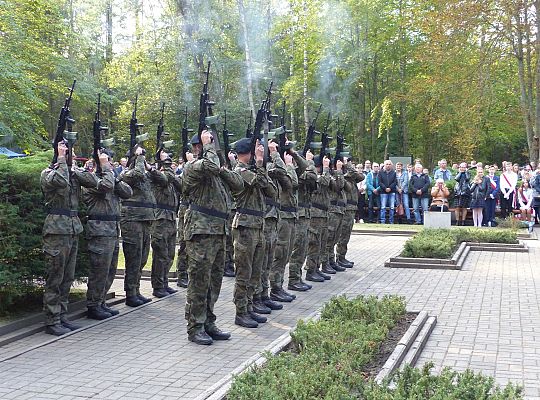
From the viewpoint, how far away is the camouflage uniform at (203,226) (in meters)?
7.68

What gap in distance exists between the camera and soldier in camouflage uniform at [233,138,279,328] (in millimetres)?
8523

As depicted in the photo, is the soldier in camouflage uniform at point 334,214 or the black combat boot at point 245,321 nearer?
the black combat boot at point 245,321

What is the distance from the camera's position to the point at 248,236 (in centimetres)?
857

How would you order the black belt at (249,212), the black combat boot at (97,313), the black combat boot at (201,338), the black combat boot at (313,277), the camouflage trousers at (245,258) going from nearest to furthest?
the black combat boot at (201,338)
the camouflage trousers at (245,258)
the black belt at (249,212)
the black combat boot at (97,313)
the black combat boot at (313,277)

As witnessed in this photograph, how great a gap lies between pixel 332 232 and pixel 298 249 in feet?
6.29

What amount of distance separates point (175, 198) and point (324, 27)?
2706cm

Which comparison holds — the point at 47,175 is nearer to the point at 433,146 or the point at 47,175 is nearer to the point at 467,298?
the point at 467,298

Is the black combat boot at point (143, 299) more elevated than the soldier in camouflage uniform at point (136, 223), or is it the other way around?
the soldier in camouflage uniform at point (136, 223)

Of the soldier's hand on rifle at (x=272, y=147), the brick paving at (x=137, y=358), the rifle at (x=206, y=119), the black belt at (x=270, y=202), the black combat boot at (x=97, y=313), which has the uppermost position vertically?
the rifle at (x=206, y=119)

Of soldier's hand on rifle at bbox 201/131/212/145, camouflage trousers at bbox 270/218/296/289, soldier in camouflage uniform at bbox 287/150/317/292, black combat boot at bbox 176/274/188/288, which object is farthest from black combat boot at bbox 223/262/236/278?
soldier's hand on rifle at bbox 201/131/212/145

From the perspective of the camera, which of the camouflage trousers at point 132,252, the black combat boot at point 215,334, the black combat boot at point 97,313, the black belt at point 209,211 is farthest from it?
the camouflage trousers at point 132,252

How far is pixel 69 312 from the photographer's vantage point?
9008mm

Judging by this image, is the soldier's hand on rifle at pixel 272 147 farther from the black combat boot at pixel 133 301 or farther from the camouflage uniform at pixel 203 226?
the black combat boot at pixel 133 301

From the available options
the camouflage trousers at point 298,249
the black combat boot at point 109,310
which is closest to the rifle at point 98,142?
the black combat boot at point 109,310
